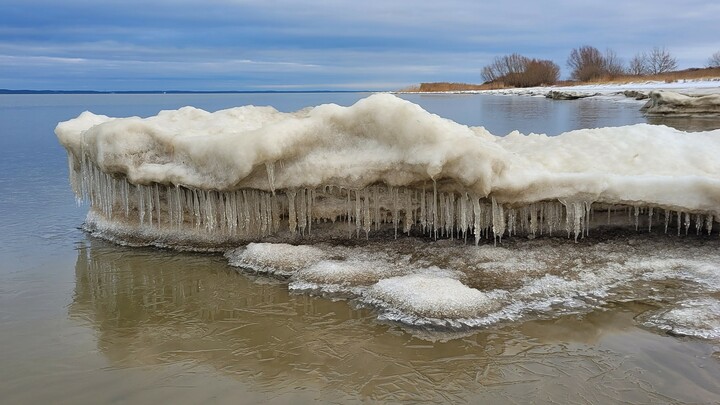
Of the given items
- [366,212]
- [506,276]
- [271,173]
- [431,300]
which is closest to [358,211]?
[366,212]

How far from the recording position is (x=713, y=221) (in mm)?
7168

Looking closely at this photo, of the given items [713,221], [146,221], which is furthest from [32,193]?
[713,221]

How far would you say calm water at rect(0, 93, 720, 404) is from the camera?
13.4 ft

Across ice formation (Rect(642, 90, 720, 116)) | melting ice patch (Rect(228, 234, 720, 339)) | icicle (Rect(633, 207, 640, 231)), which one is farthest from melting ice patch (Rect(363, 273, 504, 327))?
ice formation (Rect(642, 90, 720, 116))

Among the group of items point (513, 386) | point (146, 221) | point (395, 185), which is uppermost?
point (395, 185)

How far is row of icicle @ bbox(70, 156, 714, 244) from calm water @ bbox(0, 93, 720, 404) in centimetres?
124

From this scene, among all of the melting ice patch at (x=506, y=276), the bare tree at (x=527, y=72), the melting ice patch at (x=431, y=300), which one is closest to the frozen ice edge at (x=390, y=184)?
the melting ice patch at (x=506, y=276)

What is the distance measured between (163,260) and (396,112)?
11.6ft

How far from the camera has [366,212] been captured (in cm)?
746

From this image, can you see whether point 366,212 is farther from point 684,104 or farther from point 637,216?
point 684,104

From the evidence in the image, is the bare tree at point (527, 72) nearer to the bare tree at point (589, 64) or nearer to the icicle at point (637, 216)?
the bare tree at point (589, 64)

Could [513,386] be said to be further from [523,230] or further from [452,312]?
[523,230]

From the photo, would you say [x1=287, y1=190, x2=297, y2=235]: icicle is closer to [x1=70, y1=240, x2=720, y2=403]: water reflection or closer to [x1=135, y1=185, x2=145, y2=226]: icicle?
[x1=70, y1=240, x2=720, y2=403]: water reflection

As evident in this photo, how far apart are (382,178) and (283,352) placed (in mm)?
2805
